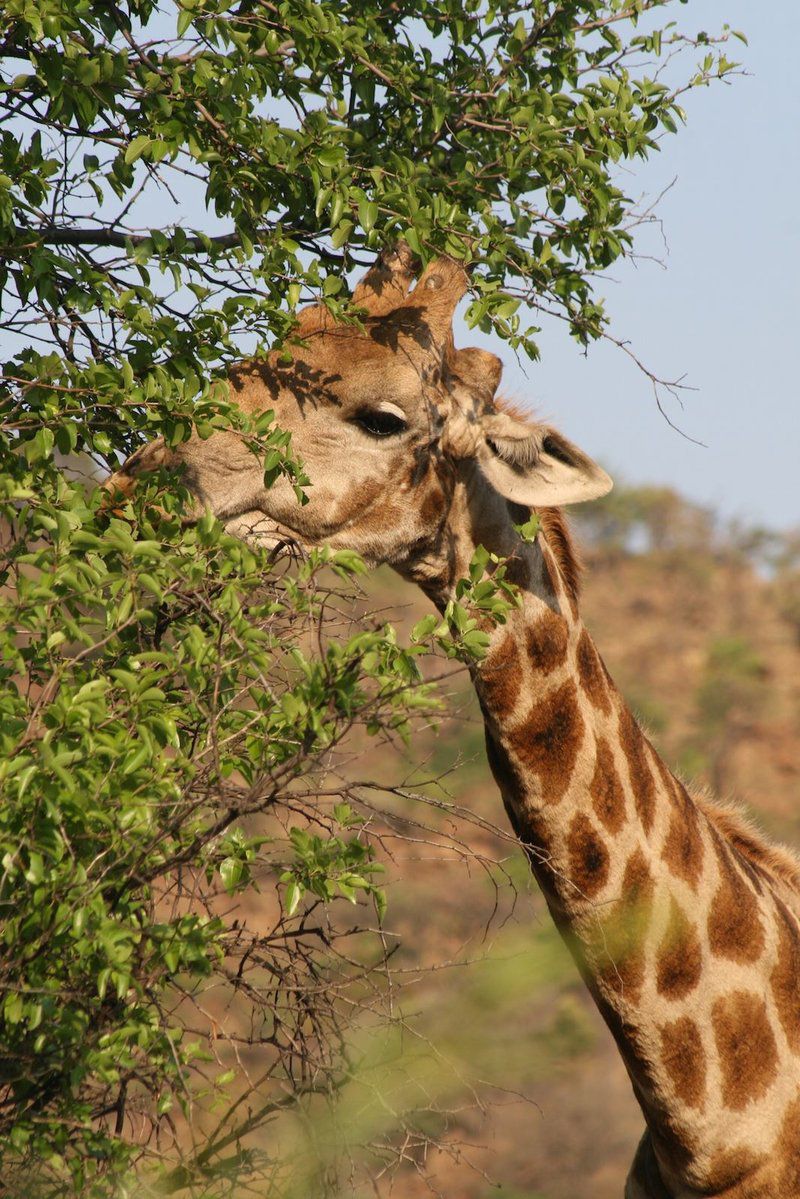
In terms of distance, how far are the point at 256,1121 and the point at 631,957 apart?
50.1 inches

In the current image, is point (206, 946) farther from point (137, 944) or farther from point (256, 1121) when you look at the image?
point (256, 1121)

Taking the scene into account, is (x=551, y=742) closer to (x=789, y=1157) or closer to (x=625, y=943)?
(x=625, y=943)

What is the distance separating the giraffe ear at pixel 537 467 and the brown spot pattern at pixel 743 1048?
1.69m

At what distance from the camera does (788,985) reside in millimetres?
4395

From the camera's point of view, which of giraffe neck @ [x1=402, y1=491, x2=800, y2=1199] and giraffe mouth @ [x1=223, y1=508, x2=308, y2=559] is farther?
giraffe neck @ [x1=402, y1=491, x2=800, y2=1199]

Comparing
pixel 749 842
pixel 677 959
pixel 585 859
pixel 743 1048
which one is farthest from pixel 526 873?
pixel 749 842

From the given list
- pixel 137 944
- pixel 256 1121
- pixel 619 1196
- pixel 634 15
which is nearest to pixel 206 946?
pixel 137 944

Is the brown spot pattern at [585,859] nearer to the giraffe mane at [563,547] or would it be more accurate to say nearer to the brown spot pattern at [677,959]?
the brown spot pattern at [677,959]

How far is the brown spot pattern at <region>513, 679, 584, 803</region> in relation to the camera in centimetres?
412

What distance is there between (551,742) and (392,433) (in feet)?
3.67

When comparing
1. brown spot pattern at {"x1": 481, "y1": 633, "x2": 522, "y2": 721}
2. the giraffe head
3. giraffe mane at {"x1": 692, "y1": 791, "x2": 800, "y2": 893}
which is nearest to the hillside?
brown spot pattern at {"x1": 481, "y1": 633, "x2": 522, "y2": 721}

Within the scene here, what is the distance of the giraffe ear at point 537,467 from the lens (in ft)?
13.6

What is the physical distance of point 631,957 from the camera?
13.5 feet

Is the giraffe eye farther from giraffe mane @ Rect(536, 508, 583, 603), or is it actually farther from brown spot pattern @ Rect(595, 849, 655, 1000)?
brown spot pattern @ Rect(595, 849, 655, 1000)
